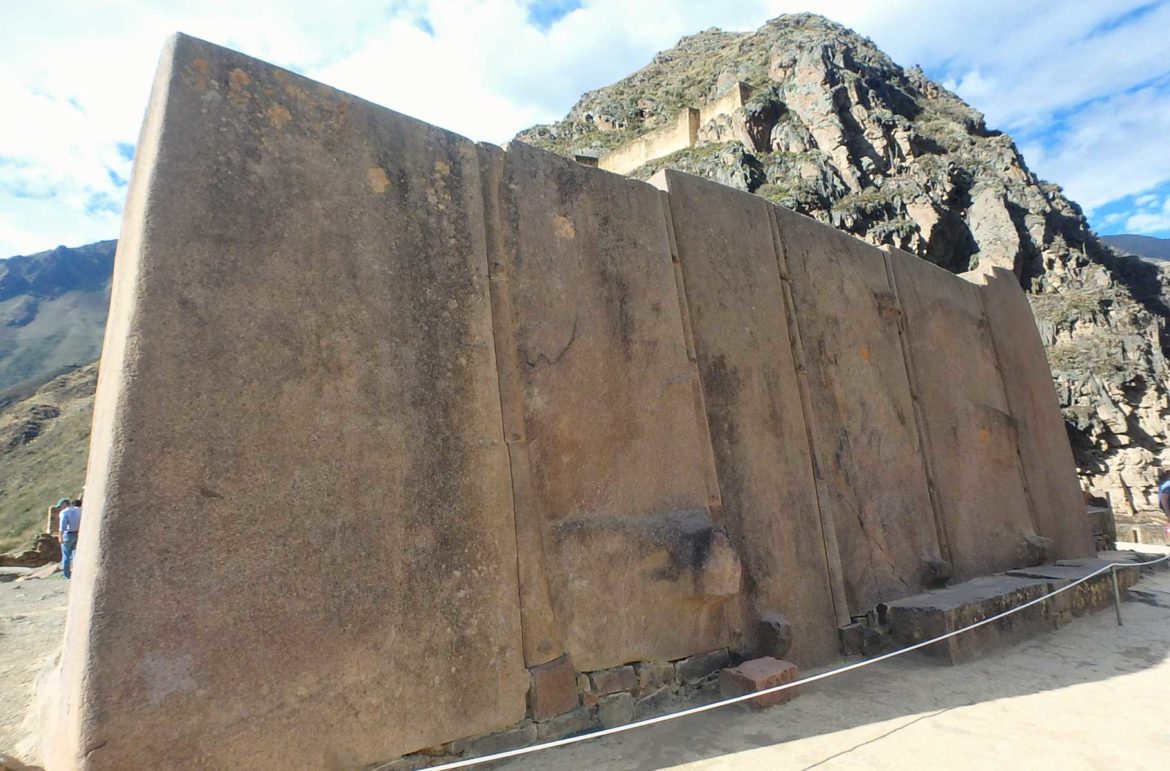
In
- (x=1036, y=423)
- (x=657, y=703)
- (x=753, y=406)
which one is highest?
(x=1036, y=423)

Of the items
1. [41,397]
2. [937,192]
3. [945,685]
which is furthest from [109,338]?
[41,397]

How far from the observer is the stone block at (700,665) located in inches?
136

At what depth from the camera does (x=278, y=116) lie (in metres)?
2.83

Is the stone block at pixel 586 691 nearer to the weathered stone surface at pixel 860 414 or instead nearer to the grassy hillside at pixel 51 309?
the weathered stone surface at pixel 860 414

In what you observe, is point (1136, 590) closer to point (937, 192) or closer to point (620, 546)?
point (620, 546)

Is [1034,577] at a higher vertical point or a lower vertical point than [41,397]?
lower

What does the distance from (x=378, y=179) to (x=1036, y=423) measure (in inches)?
302

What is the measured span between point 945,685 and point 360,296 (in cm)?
392

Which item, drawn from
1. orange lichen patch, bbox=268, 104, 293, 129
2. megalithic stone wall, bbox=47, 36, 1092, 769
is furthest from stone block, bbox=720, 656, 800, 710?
orange lichen patch, bbox=268, 104, 293, 129

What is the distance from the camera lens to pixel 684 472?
372 centimetres

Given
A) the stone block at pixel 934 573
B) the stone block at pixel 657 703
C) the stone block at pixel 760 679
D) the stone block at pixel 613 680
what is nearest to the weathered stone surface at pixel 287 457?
the stone block at pixel 613 680

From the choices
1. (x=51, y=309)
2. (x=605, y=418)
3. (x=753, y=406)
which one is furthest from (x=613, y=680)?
(x=51, y=309)

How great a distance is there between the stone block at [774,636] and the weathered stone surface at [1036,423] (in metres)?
4.60

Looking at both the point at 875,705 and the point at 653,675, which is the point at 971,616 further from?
the point at 653,675
